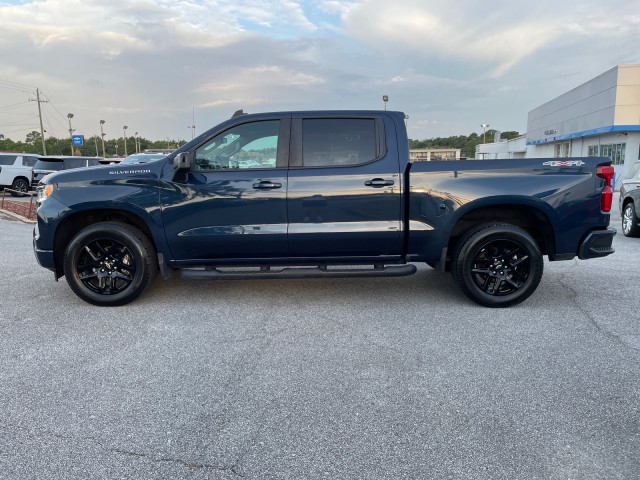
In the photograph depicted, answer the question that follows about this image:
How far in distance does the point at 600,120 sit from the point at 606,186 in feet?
114

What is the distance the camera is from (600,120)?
33844mm

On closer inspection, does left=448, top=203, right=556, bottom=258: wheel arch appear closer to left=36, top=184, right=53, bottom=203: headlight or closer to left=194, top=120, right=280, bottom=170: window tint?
left=194, top=120, right=280, bottom=170: window tint

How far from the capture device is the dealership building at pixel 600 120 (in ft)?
101

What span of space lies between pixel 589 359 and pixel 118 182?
14.9ft

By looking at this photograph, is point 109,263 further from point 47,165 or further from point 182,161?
point 47,165

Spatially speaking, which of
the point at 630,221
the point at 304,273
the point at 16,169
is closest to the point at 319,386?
the point at 304,273

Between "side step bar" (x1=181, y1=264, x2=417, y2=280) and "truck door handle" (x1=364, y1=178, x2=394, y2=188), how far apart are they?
870 mm

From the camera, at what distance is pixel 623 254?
769 cm

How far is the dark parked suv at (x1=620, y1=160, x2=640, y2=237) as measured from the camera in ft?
30.0

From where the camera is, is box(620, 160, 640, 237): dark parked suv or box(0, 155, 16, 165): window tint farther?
box(0, 155, 16, 165): window tint

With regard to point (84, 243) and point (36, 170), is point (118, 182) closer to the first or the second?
point (84, 243)

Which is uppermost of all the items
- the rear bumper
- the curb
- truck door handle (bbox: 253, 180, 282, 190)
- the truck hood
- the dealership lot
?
the truck hood

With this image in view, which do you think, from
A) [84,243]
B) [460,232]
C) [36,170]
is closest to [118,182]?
[84,243]

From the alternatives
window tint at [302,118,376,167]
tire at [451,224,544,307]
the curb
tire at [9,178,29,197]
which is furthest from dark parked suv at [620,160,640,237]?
tire at [9,178,29,197]
